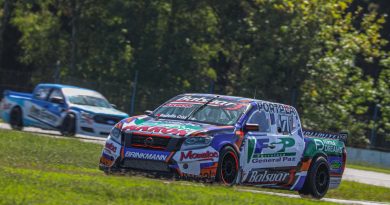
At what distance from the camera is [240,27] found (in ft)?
149

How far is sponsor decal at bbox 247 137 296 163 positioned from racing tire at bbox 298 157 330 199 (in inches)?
23.7

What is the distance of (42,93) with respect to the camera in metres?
28.7

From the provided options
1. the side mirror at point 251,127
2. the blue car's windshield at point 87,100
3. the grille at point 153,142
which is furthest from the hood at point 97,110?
the grille at point 153,142

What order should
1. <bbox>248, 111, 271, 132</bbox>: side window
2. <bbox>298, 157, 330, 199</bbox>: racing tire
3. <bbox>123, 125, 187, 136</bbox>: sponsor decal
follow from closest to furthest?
<bbox>123, 125, 187, 136</bbox>: sponsor decal, <bbox>248, 111, 271, 132</bbox>: side window, <bbox>298, 157, 330, 199</bbox>: racing tire

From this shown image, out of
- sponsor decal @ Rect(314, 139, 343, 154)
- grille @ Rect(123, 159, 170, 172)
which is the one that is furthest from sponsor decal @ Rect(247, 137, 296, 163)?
grille @ Rect(123, 159, 170, 172)

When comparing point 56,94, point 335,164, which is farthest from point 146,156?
point 56,94

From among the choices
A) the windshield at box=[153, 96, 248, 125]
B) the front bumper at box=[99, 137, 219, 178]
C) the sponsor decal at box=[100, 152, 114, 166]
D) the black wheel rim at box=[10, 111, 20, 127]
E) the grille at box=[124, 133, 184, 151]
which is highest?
the windshield at box=[153, 96, 248, 125]

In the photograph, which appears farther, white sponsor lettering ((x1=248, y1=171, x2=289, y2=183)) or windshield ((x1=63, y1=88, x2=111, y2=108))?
windshield ((x1=63, y1=88, x2=111, y2=108))

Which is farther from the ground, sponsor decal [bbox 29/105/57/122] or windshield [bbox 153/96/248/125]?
windshield [bbox 153/96/248/125]

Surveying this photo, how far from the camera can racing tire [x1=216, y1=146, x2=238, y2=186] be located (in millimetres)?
14523

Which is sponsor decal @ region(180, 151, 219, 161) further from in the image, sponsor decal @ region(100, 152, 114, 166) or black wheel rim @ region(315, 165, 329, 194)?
black wheel rim @ region(315, 165, 329, 194)

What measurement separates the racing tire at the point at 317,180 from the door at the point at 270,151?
1.49 feet

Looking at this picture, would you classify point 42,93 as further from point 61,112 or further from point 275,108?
point 275,108

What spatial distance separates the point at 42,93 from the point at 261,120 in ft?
45.5
